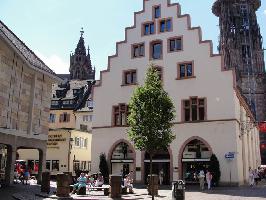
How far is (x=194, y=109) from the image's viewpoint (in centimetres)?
3384

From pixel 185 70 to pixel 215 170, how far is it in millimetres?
9879

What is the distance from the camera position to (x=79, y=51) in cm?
12694

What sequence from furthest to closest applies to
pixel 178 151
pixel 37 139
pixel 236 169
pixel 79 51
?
1. pixel 79 51
2. pixel 178 151
3. pixel 236 169
4. pixel 37 139

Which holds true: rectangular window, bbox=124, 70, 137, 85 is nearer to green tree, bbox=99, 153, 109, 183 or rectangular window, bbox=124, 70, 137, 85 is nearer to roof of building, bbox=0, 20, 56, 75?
green tree, bbox=99, 153, 109, 183

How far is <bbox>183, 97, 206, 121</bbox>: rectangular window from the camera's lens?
33469mm

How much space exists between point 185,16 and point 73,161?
74.3 feet

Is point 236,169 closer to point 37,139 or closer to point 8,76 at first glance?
point 37,139

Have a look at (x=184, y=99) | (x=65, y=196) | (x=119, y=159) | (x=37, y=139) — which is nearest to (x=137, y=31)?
(x=184, y=99)

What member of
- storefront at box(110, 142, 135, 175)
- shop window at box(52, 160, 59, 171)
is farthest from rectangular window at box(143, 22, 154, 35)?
shop window at box(52, 160, 59, 171)

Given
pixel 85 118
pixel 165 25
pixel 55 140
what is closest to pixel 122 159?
pixel 55 140

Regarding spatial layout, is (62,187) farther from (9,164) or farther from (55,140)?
(55,140)

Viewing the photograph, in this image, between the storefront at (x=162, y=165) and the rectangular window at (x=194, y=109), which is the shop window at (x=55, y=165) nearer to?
the storefront at (x=162, y=165)

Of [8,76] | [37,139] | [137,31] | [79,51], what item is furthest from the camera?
[79,51]

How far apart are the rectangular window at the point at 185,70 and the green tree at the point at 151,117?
12.7 meters
